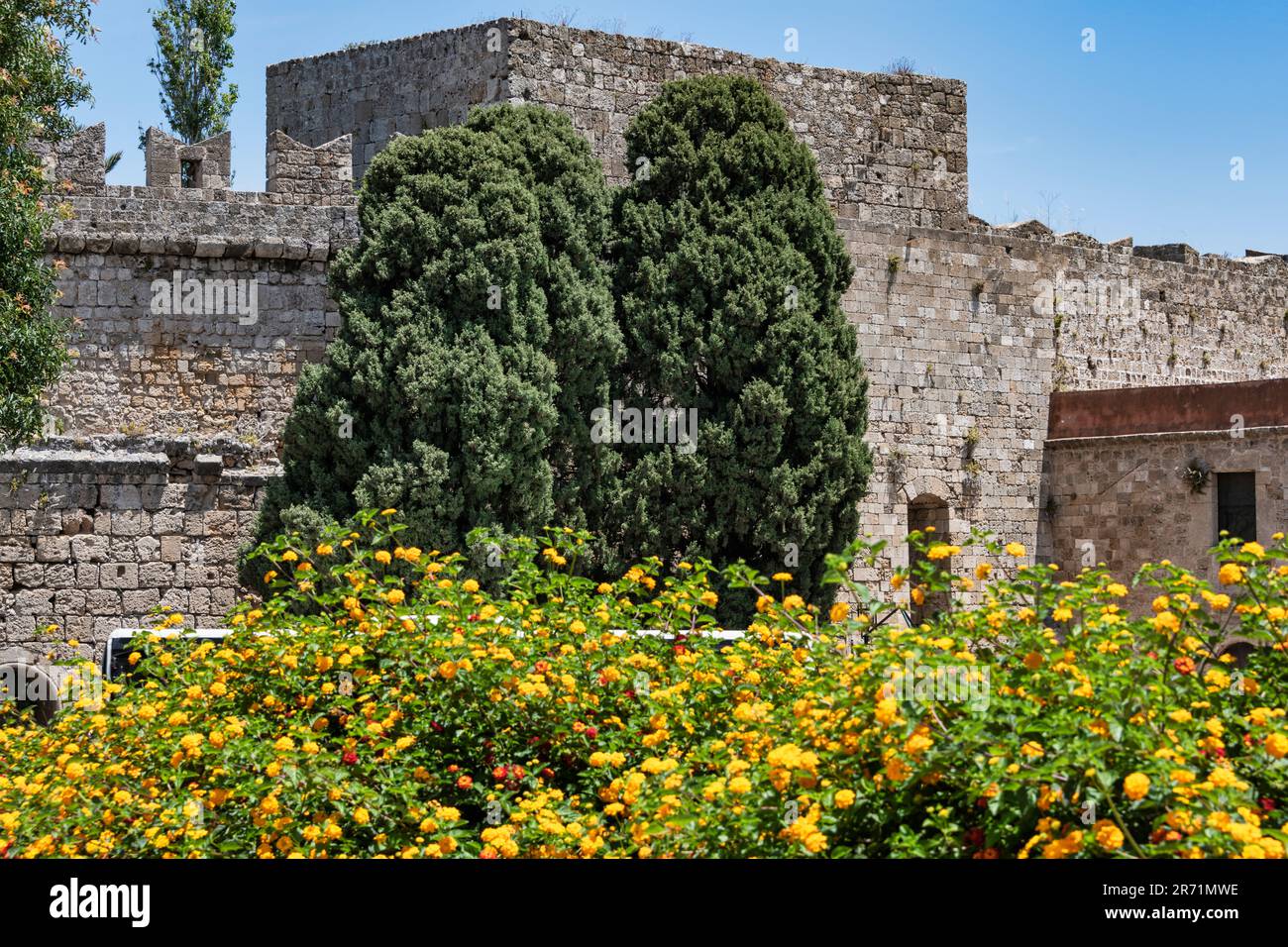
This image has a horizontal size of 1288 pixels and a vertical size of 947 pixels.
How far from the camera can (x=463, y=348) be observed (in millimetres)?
14164

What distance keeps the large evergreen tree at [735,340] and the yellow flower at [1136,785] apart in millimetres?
10915

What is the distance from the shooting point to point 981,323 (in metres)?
19.0

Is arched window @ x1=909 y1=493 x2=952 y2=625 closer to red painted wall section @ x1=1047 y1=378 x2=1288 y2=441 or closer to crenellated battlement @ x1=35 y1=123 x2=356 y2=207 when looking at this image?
red painted wall section @ x1=1047 y1=378 x2=1288 y2=441

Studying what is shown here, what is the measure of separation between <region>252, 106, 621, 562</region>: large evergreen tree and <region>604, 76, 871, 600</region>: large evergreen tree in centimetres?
56

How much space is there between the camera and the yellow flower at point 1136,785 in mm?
3924

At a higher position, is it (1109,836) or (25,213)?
(25,213)

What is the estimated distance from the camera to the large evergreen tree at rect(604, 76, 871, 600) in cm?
Answer: 1529

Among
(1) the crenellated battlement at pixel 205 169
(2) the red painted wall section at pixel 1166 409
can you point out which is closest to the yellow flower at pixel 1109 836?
(1) the crenellated battlement at pixel 205 169

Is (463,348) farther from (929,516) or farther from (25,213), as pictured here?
(929,516)

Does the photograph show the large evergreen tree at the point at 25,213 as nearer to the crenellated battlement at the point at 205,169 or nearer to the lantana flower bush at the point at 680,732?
the crenellated battlement at the point at 205,169

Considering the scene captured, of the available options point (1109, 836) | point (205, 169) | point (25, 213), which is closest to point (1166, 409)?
point (205, 169)

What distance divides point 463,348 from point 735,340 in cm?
292

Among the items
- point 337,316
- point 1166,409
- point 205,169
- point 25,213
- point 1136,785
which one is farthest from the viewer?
point 1166,409

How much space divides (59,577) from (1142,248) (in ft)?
49.7
